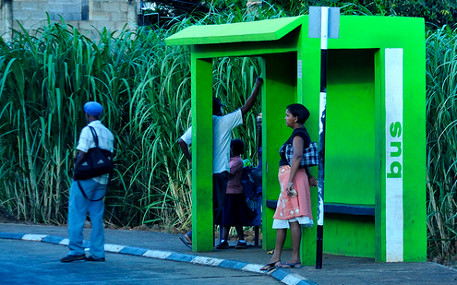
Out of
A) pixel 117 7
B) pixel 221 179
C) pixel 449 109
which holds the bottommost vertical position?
pixel 221 179

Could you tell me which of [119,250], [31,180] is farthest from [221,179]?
[31,180]

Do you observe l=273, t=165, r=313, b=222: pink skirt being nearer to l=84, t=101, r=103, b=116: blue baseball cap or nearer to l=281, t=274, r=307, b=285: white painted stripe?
l=281, t=274, r=307, b=285: white painted stripe

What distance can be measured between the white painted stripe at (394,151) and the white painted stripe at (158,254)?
2.60 metres

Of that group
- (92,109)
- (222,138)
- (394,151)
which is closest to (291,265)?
(394,151)

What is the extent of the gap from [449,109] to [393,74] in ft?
7.32

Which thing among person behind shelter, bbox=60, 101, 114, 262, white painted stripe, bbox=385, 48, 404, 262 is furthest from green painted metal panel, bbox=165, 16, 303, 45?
person behind shelter, bbox=60, 101, 114, 262

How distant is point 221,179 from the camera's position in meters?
11.3

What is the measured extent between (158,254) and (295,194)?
235 cm

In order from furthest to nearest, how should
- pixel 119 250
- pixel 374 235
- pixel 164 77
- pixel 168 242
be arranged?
pixel 164 77 → pixel 168 242 → pixel 119 250 → pixel 374 235

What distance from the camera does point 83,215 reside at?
10227 millimetres

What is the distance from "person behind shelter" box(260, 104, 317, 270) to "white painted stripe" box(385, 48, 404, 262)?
3.16 feet

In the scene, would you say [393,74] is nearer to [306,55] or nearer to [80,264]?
[306,55]

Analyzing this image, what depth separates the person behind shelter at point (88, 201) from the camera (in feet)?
33.3

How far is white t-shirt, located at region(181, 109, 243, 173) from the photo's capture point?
36.9 feet
